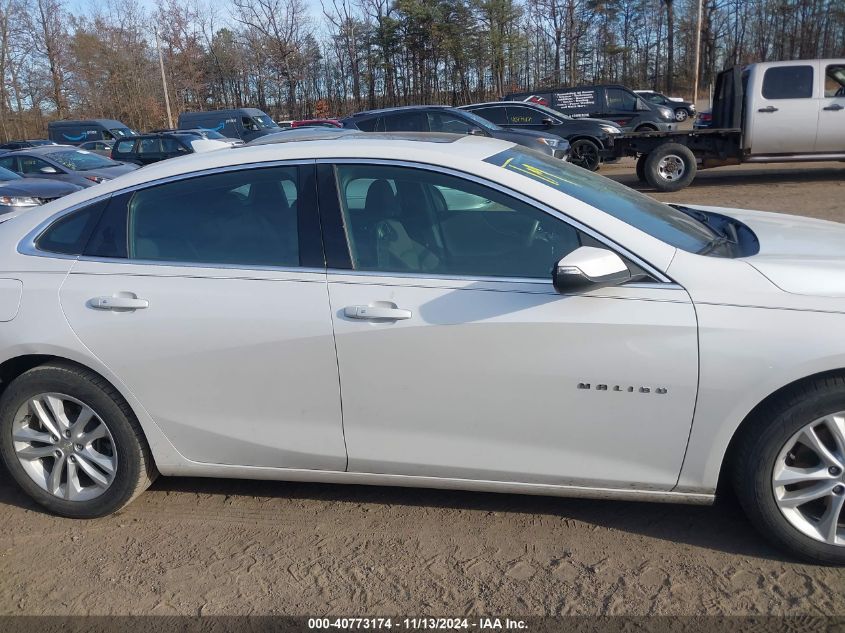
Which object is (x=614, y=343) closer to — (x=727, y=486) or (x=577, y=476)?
(x=577, y=476)

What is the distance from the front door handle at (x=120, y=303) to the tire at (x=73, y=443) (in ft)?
1.04

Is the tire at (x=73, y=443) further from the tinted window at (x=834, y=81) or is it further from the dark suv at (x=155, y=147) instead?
the dark suv at (x=155, y=147)

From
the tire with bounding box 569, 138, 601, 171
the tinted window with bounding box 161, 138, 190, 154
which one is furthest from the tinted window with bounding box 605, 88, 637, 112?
the tinted window with bounding box 161, 138, 190, 154

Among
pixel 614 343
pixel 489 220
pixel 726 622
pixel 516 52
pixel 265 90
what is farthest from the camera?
pixel 265 90

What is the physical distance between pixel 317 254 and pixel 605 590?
66.8 inches

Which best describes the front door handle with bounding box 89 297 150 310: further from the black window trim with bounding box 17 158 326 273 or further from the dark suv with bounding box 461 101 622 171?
the dark suv with bounding box 461 101 622 171

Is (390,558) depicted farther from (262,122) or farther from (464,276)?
(262,122)

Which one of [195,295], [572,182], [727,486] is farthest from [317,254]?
[727,486]

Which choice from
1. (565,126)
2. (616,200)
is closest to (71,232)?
(616,200)

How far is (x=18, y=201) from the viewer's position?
1032 cm

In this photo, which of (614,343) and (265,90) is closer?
(614,343)

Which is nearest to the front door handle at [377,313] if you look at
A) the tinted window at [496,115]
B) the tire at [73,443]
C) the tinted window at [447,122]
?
the tire at [73,443]

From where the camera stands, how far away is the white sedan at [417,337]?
2648 millimetres

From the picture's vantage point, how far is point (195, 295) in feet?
9.84
